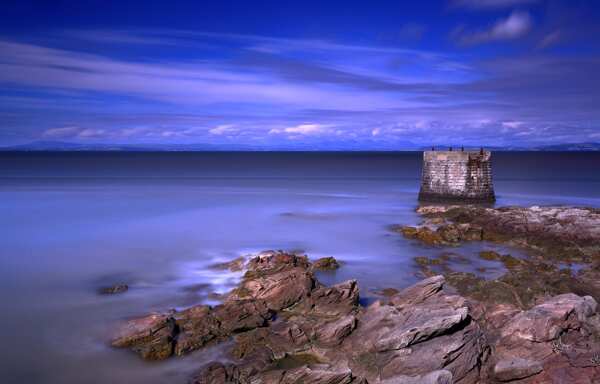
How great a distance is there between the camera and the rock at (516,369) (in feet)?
29.2

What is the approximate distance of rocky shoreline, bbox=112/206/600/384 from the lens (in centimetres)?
911

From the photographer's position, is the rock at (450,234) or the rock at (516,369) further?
the rock at (450,234)

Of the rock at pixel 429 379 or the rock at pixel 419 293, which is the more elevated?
the rock at pixel 419 293

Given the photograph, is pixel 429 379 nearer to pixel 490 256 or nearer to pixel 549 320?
pixel 549 320

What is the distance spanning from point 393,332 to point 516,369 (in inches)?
84.0

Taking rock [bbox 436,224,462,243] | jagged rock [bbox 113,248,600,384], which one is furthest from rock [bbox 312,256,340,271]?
rock [bbox 436,224,462,243]

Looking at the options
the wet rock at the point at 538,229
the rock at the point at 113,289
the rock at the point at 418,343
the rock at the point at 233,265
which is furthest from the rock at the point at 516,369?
the wet rock at the point at 538,229

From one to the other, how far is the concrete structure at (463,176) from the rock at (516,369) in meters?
24.1

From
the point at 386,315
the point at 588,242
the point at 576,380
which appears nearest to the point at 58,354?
the point at 386,315

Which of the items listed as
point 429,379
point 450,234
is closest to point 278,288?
point 429,379

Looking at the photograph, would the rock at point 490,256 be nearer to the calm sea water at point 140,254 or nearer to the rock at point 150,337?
the calm sea water at point 140,254

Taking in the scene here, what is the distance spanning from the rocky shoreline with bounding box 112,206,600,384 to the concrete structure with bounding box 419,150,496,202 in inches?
670

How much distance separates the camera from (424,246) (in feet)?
71.5

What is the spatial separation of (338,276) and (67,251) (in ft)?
39.2
